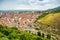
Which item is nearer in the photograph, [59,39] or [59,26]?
[59,39]

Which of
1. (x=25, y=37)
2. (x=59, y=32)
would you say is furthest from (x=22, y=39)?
(x=59, y=32)

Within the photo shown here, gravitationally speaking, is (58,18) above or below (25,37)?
below

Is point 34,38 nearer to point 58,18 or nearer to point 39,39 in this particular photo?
point 39,39

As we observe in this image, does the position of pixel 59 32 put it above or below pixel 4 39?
below

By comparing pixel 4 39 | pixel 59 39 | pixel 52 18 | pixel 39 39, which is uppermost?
pixel 4 39

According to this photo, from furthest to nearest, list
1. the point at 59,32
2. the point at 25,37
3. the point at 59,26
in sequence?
1. the point at 59,26
2. the point at 59,32
3. the point at 25,37

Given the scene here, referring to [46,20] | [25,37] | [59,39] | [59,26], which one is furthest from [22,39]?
[46,20]

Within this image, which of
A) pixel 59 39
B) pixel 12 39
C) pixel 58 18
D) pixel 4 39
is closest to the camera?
pixel 4 39

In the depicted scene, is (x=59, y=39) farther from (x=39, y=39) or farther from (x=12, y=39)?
(x=12, y=39)

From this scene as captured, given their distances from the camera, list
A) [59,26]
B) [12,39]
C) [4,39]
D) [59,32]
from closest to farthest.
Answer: [4,39], [12,39], [59,32], [59,26]
